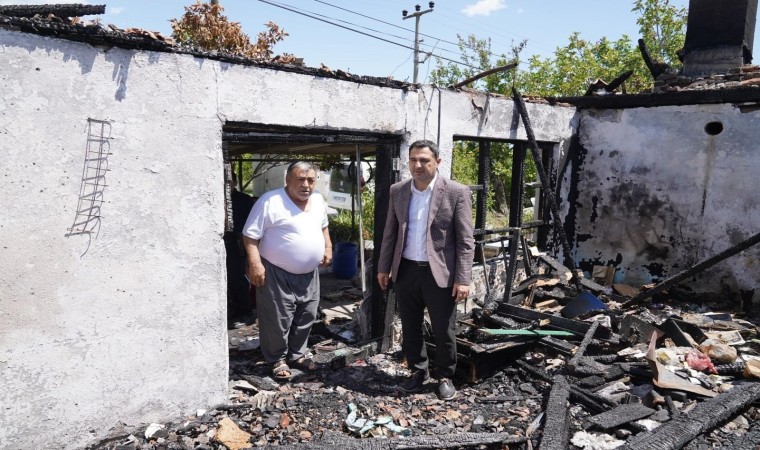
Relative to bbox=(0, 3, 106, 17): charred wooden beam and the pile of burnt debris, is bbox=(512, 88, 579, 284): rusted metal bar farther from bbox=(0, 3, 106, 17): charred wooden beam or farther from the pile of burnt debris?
bbox=(0, 3, 106, 17): charred wooden beam

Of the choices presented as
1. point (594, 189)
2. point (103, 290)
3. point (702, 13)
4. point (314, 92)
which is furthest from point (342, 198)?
point (103, 290)

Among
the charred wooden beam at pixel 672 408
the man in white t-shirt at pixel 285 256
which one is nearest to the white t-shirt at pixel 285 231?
the man in white t-shirt at pixel 285 256

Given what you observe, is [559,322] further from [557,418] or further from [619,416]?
[557,418]

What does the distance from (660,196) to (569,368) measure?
4.20m

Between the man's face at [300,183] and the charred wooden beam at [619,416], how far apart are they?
123 inches

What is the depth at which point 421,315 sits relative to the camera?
4.66 m

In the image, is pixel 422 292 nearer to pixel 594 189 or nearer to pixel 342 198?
pixel 594 189

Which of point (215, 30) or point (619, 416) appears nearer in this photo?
point (619, 416)

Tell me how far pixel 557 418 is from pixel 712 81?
252 inches

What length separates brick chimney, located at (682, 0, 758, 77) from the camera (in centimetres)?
880

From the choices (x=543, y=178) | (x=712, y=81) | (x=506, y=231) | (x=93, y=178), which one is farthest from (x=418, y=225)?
(x=712, y=81)

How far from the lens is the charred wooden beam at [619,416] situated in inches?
155

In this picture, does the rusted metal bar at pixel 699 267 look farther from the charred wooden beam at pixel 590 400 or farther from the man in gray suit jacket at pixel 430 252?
the man in gray suit jacket at pixel 430 252

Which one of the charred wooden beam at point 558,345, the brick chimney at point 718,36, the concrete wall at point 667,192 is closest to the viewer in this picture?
the charred wooden beam at point 558,345
